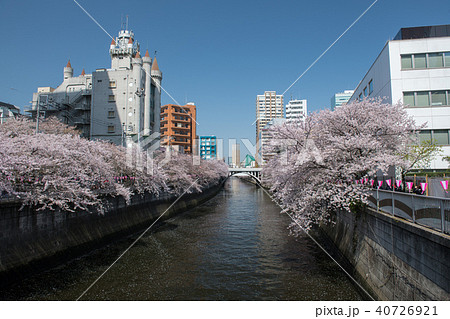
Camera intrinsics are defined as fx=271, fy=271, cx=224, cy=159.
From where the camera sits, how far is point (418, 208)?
895cm

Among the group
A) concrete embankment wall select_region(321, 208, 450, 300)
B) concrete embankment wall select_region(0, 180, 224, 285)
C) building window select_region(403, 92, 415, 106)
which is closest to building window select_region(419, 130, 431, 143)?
building window select_region(403, 92, 415, 106)

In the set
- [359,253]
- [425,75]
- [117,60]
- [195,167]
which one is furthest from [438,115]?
[117,60]

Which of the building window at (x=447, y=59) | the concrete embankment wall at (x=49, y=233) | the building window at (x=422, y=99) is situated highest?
the building window at (x=447, y=59)

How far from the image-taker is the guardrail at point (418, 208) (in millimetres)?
7713

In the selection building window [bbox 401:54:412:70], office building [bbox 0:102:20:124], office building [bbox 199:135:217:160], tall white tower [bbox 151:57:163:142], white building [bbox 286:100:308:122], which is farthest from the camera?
white building [bbox 286:100:308:122]

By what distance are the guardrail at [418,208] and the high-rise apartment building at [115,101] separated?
44.9 m

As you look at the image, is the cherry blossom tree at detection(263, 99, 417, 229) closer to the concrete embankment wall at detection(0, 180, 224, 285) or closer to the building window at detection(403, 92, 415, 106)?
the building window at detection(403, 92, 415, 106)

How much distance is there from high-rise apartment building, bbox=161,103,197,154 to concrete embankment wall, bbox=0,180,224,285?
64.3 m

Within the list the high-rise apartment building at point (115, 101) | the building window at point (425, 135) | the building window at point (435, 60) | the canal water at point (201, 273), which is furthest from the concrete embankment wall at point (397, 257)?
the high-rise apartment building at point (115, 101)

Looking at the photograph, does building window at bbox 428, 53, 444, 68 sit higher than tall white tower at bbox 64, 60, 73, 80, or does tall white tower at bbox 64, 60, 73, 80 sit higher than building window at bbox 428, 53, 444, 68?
tall white tower at bbox 64, 60, 73, 80

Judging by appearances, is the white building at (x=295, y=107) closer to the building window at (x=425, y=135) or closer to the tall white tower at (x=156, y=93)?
the tall white tower at (x=156, y=93)

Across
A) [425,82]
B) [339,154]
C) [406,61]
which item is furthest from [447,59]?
[339,154]

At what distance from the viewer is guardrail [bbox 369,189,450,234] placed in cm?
771
